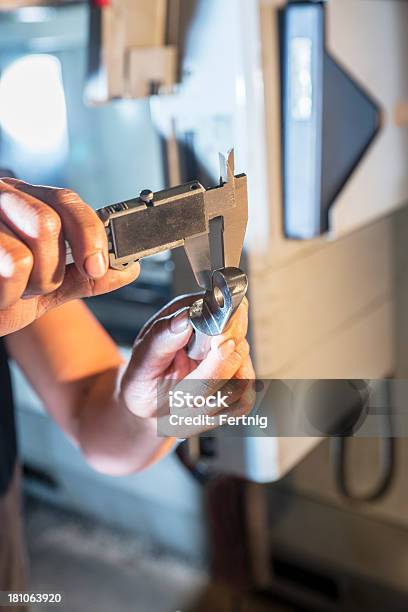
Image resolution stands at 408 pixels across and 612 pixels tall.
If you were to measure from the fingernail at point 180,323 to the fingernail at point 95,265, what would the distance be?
0.39 ft

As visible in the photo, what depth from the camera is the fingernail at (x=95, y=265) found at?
1.17 feet

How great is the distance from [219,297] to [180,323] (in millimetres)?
62

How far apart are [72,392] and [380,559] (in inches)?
32.0

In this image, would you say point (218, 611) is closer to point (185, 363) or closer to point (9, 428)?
point (9, 428)

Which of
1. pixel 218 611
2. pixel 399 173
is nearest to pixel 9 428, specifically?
pixel 399 173

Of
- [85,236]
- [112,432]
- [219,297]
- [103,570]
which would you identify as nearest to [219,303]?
[219,297]

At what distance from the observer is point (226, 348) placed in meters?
0.47

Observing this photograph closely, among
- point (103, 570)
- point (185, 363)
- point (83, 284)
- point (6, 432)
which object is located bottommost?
point (103, 570)

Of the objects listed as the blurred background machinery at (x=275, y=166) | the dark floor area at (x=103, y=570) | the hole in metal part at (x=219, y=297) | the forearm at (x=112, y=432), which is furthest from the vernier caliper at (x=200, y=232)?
the dark floor area at (x=103, y=570)

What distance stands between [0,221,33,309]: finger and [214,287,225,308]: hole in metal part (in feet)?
0.40

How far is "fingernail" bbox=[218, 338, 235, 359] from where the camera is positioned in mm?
469

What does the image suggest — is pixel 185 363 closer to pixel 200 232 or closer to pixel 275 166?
pixel 200 232

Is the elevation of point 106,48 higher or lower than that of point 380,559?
higher

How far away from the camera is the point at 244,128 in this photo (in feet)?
2.65
